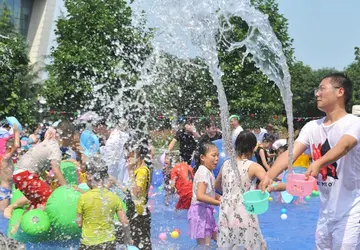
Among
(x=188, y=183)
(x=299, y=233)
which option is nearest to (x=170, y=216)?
(x=188, y=183)

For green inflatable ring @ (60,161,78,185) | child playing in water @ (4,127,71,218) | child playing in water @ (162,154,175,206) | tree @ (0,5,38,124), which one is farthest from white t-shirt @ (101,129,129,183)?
tree @ (0,5,38,124)

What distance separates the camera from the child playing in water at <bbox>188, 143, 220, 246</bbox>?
5199mm

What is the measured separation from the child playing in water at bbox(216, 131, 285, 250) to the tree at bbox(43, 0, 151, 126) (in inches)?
728

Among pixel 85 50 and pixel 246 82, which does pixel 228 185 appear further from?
pixel 246 82

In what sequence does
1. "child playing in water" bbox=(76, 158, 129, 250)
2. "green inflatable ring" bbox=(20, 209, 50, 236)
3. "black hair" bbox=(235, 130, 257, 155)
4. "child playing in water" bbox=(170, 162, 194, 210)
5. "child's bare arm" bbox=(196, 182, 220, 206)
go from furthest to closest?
1. "child playing in water" bbox=(170, 162, 194, 210)
2. "green inflatable ring" bbox=(20, 209, 50, 236)
3. "child's bare arm" bbox=(196, 182, 220, 206)
4. "black hair" bbox=(235, 130, 257, 155)
5. "child playing in water" bbox=(76, 158, 129, 250)

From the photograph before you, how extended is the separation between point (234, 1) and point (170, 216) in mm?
4697

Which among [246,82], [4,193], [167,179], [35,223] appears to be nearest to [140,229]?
[35,223]

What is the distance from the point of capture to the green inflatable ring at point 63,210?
20.4 ft

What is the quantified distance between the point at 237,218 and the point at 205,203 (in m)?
0.75

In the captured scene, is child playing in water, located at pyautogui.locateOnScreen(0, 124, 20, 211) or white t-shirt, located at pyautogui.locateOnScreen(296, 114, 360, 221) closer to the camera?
white t-shirt, located at pyautogui.locateOnScreen(296, 114, 360, 221)

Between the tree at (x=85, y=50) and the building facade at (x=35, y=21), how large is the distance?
16874mm

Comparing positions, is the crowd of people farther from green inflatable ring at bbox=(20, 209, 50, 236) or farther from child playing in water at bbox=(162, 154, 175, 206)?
child playing in water at bbox=(162, 154, 175, 206)

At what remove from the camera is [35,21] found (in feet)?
143

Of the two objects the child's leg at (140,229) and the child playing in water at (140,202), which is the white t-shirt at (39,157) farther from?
the child's leg at (140,229)
